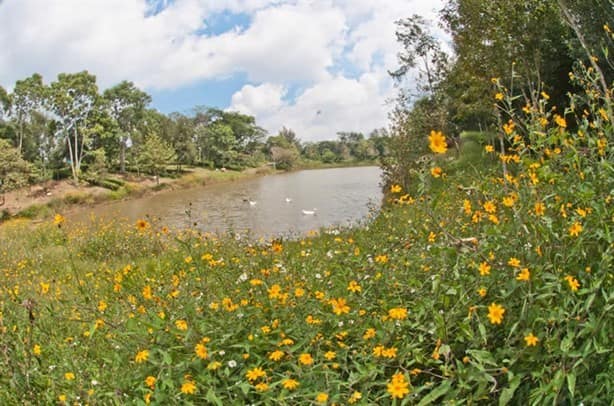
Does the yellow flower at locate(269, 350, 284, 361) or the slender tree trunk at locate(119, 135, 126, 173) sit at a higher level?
the slender tree trunk at locate(119, 135, 126, 173)

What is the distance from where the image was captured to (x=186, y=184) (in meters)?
38.1

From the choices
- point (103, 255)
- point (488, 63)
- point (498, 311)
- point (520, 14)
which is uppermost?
point (520, 14)

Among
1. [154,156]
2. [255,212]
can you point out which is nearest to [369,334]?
[255,212]

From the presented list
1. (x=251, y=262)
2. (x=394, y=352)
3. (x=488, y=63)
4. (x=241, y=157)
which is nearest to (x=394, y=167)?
(x=488, y=63)

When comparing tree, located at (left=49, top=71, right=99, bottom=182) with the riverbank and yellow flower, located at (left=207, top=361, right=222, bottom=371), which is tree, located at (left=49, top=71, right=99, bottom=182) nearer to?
the riverbank

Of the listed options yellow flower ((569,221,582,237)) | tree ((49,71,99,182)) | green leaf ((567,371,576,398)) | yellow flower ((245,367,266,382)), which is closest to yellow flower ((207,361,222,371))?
yellow flower ((245,367,266,382))

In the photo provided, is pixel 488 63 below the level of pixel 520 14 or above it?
below

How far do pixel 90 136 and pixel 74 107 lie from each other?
13.4ft

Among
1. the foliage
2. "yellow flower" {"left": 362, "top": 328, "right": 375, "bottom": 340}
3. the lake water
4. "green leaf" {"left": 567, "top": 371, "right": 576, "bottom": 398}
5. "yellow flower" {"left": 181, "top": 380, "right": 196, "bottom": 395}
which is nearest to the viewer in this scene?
"green leaf" {"left": 567, "top": 371, "right": 576, "bottom": 398}

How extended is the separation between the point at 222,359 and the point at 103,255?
24.7 feet

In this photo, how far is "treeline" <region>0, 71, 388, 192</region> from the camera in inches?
1203

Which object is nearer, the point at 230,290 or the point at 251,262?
the point at 230,290

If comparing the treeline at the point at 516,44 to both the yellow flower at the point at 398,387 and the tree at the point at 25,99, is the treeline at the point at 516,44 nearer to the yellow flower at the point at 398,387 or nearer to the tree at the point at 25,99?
the yellow flower at the point at 398,387

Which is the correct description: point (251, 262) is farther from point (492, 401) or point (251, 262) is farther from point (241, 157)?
point (241, 157)
